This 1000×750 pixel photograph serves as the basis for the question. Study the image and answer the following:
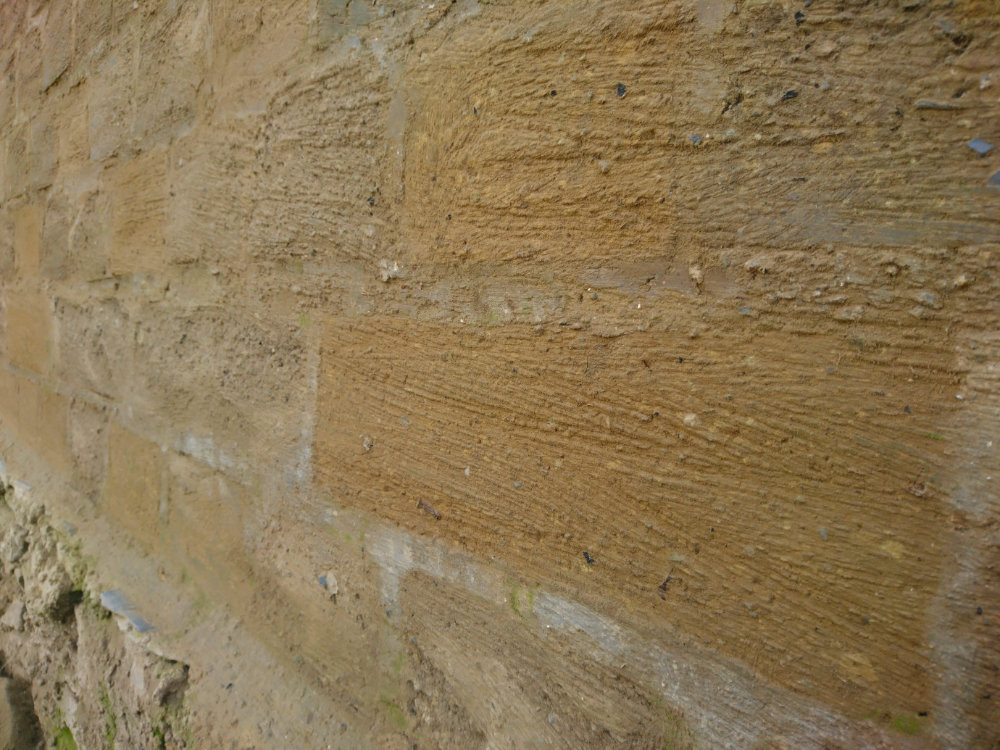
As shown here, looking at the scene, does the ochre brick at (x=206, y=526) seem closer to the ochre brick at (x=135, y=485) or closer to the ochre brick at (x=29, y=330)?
the ochre brick at (x=135, y=485)

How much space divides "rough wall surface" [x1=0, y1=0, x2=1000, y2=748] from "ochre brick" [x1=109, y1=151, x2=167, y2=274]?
0.06ft

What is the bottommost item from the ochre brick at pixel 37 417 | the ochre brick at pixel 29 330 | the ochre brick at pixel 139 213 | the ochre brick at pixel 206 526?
the ochre brick at pixel 206 526

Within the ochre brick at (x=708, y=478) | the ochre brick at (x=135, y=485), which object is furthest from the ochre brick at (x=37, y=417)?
the ochre brick at (x=708, y=478)

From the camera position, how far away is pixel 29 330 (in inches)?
79.2

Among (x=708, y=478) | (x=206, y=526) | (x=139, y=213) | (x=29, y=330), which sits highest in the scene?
(x=139, y=213)

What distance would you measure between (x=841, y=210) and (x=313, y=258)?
2.28ft

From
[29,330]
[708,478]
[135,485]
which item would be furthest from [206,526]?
[29,330]

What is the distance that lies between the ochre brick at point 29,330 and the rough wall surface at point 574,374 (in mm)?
796

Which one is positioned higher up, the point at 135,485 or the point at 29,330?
the point at 29,330

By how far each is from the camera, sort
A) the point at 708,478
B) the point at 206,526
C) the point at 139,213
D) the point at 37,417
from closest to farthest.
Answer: the point at 708,478
the point at 206,526
the point at 139,213
the point at 37,417

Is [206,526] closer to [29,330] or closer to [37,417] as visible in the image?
[37,417]

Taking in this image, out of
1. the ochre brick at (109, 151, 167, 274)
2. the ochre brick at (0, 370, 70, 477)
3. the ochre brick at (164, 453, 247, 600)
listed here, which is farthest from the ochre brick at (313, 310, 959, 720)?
the ochre brick at (0, 370, 70, 477)

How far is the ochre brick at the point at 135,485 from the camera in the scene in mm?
1437

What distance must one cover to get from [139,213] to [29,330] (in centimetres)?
90
